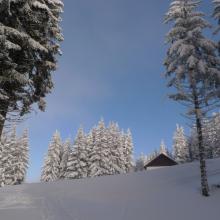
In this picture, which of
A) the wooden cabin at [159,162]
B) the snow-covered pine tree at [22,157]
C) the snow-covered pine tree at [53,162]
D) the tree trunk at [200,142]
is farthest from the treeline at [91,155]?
the tree trunk at [200,142]

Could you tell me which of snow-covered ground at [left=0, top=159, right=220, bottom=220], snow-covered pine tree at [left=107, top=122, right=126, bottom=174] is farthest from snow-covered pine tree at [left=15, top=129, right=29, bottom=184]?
snow-covered ground at [left=0, top=159, right=220, bottom=220]

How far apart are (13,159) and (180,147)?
134 ft

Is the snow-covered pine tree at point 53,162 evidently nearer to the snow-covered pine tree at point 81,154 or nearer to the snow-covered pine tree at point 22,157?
the snow-covered pine tree at point 22,157

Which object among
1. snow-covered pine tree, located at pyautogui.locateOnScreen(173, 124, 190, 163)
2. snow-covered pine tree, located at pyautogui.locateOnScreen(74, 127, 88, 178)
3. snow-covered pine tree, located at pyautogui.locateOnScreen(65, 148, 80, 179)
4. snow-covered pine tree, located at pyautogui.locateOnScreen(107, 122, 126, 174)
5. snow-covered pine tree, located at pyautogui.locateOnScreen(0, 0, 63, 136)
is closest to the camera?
snow-covered pine tree, located at pyautogui.locateOnScreen(0, 0, 63, 136)

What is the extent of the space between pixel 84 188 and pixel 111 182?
3038 millimetres

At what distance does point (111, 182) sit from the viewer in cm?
2580

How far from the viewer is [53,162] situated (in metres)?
57.5

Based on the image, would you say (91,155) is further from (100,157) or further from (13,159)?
(13,159)

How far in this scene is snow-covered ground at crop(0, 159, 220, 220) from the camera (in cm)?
1586

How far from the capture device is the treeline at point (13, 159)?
4753 cm

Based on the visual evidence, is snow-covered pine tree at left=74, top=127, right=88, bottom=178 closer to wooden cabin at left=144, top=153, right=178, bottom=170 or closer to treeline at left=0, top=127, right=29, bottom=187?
treeline at left=0, top=127, right=29, bottom=187

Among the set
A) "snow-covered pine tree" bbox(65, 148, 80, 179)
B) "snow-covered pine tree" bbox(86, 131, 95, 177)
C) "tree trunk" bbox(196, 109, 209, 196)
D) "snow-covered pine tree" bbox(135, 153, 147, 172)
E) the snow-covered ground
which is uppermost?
"snow-covered pine tree" bbox(135, 153, 147, 172)

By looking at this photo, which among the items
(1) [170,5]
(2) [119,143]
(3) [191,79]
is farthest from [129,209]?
(2) [119,143]

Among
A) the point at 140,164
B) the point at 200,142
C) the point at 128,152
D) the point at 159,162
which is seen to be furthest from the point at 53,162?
the point at 140,164
